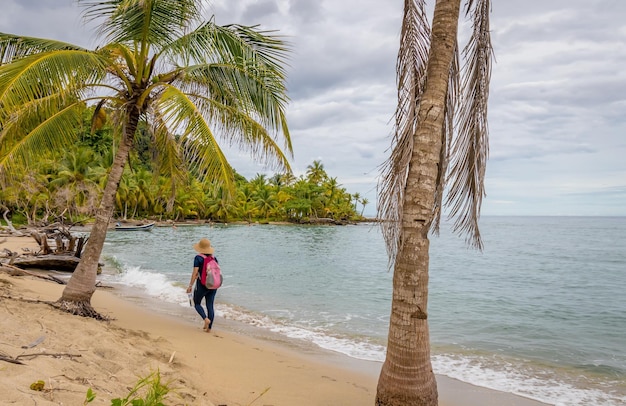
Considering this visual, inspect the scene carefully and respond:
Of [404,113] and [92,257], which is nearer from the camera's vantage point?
[404,113]

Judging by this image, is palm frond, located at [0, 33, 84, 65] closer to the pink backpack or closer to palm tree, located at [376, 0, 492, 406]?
the pink backpack

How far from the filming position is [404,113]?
433 centimetres

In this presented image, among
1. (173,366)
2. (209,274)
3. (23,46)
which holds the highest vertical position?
(23,46)

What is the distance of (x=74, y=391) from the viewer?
2990 mm

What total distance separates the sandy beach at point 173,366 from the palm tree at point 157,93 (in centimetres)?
158

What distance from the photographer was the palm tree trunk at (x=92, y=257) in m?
6.90

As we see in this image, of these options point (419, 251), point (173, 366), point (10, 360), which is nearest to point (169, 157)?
point (173, 366)

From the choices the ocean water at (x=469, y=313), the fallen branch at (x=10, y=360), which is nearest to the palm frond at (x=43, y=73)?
the fallen branch at (x=10, y=360)

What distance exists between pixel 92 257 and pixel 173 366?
118 inches

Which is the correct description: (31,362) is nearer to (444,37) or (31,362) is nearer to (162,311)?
(444,37)

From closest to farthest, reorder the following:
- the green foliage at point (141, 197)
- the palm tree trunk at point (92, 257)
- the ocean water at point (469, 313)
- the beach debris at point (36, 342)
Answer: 1. the beach debris at point (36, 342)
2. the palm tree trunk at point (92, 257)
3. the ocean water at point (469, 313)
4. the green foliage at point (141, 197)

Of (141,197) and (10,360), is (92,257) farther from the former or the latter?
(141,197)

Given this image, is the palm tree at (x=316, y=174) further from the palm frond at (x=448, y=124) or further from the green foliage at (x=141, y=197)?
the palm frond at (x=448, y=124)

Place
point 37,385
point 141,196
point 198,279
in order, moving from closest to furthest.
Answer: point 37,385
point 198,279
point 141,196
